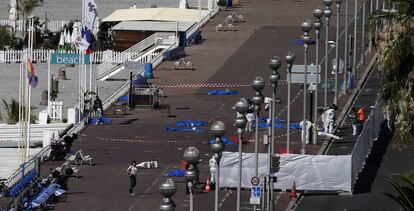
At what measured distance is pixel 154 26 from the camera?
13438cm

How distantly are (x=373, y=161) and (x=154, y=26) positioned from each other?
1880 inches

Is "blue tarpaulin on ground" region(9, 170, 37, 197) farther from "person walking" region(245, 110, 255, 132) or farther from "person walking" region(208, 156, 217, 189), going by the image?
"person walking" region(245, 110, 255, 132)

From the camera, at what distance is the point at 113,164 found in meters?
88.8

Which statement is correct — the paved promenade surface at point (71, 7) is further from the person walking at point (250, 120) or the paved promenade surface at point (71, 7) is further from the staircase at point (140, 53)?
the person walking at point (250, 120)

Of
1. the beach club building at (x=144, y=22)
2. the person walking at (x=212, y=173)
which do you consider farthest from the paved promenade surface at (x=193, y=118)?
the beach club building at (x=144, y=22)

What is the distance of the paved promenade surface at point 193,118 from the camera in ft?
268

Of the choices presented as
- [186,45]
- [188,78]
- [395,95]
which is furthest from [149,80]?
[395,95]

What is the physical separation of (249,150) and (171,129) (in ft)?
→ 26.3

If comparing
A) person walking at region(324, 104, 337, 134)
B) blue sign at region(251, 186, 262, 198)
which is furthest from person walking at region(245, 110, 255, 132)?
blue sign at region(251, 186, 262, 198)

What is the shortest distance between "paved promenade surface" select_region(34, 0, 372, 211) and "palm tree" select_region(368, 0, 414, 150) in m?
7.45

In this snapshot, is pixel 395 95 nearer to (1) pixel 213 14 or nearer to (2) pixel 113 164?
(2) pixel 113 164

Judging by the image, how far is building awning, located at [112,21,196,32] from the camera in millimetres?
131875

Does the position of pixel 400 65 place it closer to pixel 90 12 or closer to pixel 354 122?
pixel 354 122

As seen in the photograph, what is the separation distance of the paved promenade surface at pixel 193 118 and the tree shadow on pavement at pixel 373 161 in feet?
9.37
